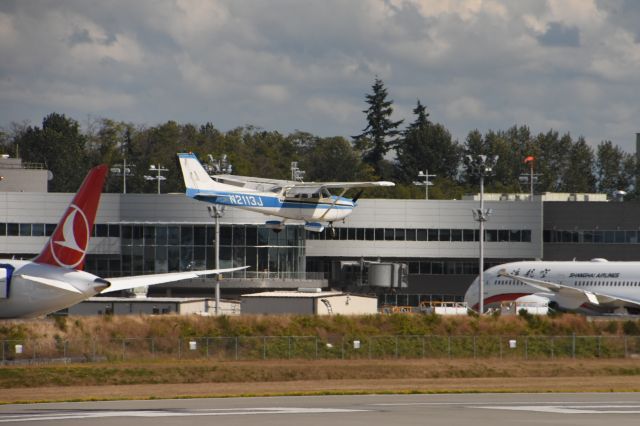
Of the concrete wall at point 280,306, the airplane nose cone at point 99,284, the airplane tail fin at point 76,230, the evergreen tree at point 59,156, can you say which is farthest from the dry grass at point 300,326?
the evergreen tree at point 59,156

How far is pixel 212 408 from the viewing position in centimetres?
4072

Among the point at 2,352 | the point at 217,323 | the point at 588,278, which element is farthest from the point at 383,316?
the point at 2,352

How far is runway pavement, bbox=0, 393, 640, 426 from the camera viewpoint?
3538cm

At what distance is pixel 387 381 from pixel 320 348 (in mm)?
12122

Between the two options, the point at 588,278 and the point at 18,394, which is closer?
the point at 18,394

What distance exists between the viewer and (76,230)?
51750 millimetres

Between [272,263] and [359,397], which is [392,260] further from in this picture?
[359,397]

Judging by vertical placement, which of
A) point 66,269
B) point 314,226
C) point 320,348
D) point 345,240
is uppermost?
point 314,226

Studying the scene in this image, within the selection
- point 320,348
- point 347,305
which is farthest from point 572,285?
point 320,348

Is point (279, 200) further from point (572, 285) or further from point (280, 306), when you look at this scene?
point (572, 285)

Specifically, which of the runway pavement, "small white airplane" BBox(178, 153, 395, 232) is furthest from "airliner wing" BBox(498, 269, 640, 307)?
the runway pavement

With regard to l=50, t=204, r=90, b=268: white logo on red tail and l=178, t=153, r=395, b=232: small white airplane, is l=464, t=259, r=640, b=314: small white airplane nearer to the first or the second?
l=178, t=153, r=395, b=232: small white airplane

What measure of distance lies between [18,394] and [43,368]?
330 inches

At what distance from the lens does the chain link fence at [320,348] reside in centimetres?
6388
